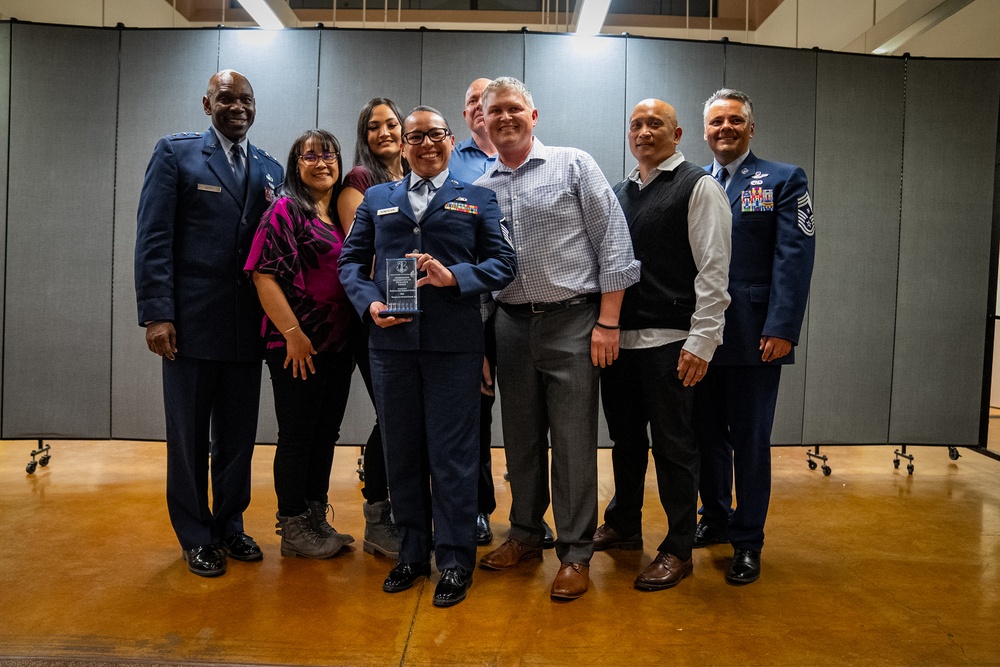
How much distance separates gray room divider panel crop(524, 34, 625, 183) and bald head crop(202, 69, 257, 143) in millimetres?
2186

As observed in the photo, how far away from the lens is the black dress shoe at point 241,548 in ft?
9.15

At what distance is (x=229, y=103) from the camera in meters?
2.66

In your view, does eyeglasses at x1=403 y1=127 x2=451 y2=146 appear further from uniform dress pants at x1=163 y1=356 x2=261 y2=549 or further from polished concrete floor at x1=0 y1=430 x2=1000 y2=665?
polished concrete floor at x1=0 y1=430 x2=1000 y2=665

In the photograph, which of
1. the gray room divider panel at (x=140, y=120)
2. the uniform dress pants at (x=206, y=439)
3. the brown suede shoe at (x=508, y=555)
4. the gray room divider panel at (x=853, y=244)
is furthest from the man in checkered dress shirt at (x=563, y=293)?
the gray room divider panel at (x=140, y=120)

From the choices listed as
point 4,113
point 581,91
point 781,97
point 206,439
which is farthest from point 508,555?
point 4,113

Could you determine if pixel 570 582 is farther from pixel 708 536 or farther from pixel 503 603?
pixel 708 536

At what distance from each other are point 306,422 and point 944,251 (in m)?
4.18

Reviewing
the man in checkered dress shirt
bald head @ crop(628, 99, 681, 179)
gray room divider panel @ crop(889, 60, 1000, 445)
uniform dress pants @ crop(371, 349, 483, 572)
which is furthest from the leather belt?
gray room divider panel @ crop(889, 60, 1000, 445)

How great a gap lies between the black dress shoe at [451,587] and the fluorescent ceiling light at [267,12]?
139 inches

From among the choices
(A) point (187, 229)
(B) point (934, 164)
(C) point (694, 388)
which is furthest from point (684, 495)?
(B) point (934, 164)

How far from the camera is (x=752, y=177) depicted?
9.11 ft

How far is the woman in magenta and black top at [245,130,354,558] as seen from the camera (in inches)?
101

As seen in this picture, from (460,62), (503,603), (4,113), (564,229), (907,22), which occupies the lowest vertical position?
(503,603)

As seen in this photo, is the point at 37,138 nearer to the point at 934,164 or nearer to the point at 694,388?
the point at 694,388
